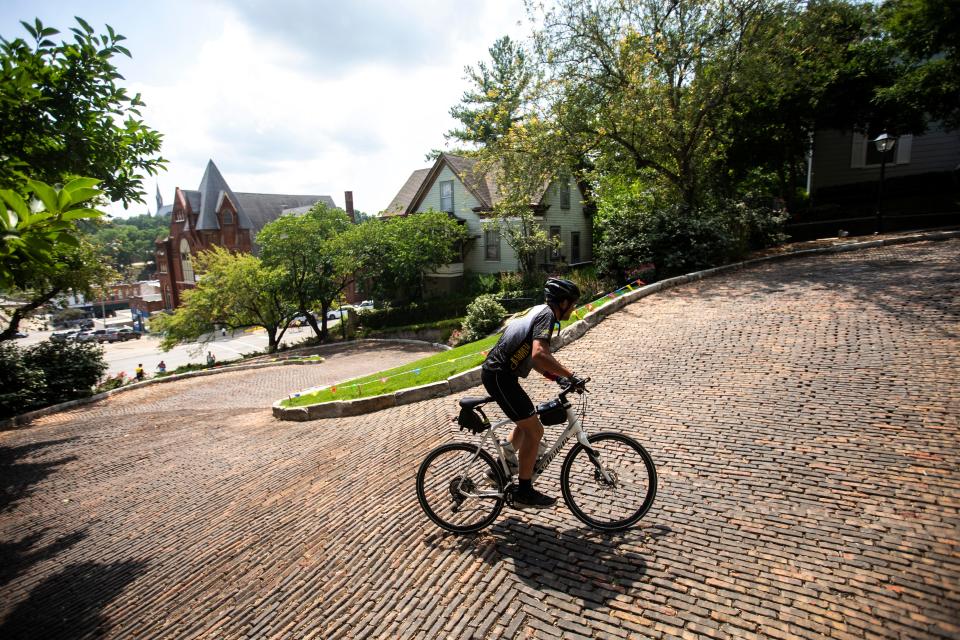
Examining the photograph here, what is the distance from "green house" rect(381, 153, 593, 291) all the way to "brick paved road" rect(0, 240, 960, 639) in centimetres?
2323

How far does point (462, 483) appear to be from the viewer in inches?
175

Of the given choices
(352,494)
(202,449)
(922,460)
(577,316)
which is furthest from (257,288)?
(922,460)

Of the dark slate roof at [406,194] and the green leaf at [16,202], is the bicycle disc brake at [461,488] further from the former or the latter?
the dark slate roof at [406,194]

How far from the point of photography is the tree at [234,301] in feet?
100

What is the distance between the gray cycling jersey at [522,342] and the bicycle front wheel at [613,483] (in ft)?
2.98

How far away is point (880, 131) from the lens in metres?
20.5

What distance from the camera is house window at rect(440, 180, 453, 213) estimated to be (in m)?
33.8

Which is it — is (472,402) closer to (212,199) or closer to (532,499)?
(532,499)

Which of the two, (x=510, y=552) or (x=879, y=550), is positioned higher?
(x=879, y=550)

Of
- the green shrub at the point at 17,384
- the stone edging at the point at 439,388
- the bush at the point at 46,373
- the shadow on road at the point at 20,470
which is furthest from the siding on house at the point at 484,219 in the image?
the shadow on road at the point at 20,470

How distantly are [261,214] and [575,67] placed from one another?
168ft

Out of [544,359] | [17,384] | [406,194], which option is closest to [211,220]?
[406,194]

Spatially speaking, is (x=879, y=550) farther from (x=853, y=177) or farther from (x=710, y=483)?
(x=853, y=177)

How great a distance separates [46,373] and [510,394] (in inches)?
775
